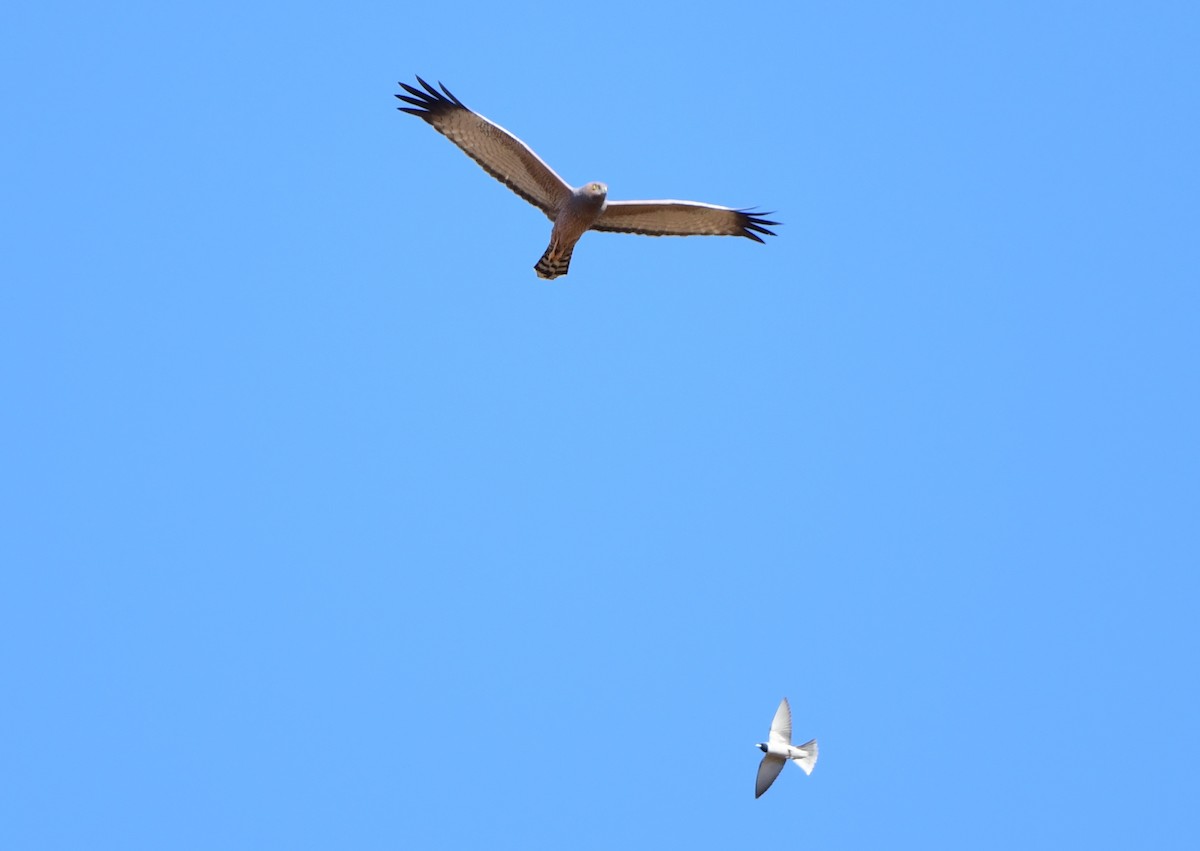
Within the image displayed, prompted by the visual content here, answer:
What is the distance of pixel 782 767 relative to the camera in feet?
52.6

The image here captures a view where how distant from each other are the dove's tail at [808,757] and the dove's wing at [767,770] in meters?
0.27

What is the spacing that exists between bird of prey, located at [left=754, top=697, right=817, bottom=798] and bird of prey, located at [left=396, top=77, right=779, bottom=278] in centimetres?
610

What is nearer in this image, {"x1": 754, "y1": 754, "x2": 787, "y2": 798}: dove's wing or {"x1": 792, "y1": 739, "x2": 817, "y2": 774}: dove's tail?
{"x1": 792, "y1": 739, "x2": 817, "y2": 774}: dove's tail

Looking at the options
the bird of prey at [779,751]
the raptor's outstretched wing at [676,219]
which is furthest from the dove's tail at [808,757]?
the raptor's outstretched wing at [676,219]

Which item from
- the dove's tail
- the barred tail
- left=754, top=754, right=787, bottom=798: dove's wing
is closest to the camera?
the dove's tail

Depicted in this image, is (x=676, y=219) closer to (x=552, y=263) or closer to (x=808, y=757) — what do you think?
(x=552, y=263)

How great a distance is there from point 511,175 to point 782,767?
795cm

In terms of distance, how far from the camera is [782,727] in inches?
631

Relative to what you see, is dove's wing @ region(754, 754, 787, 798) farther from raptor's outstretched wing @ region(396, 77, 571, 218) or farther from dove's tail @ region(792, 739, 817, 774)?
raptor's outstretched wing @ region(396, 77, 571, 218)

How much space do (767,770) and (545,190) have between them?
7564mm

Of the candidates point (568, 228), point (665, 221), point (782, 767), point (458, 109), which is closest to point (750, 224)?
point (665, 221)

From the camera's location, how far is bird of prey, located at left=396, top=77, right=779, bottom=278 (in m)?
15.7

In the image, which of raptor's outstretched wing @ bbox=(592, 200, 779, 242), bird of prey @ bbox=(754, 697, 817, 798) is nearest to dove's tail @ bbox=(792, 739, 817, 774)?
bird of prey @ bbox=(754, 697, 817, 798)

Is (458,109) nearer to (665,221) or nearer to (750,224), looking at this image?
(665,221)
